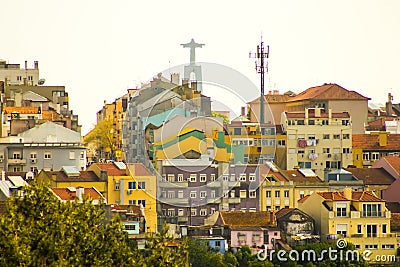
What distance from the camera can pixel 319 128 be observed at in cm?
9481

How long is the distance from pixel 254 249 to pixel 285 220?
12.3 ft

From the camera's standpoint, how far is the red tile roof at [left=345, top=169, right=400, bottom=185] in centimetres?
8375

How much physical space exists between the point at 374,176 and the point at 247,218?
12578 mm

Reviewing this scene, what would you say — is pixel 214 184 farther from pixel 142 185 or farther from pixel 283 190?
pixel 142 185

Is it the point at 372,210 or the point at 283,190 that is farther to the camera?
the point at 283,190

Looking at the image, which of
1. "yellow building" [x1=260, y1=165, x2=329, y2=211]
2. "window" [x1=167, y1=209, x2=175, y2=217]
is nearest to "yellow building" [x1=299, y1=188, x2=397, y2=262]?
"window" [x1=167, y1=209, x2=175, y2=217]

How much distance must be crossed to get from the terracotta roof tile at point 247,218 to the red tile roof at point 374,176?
10206mm

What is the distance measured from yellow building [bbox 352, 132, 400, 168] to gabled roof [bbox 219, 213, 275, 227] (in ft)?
69.7

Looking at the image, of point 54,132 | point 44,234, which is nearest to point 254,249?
point 54,132

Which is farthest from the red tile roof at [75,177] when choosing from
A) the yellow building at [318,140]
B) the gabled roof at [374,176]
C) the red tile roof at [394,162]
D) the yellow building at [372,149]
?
the yellow building at [372,149]

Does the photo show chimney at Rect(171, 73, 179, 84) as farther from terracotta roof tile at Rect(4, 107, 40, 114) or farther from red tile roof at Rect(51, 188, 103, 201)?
red tile roof at Rect(51, 188, 103, 201)

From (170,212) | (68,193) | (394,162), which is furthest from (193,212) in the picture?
(394,162)

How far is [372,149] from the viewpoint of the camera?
95.5m

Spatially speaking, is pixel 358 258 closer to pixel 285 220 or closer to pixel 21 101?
pixel 285 220
